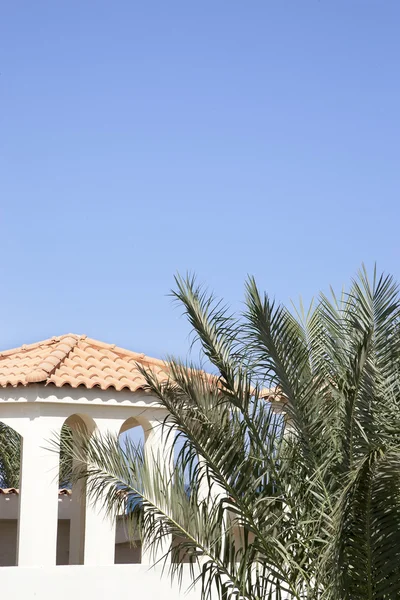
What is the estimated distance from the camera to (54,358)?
12281mm

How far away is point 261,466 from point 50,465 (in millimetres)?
4340

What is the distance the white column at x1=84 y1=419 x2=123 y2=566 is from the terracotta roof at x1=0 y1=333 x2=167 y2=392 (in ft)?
2.10

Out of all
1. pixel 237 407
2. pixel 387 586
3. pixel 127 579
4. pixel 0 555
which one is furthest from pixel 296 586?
pixel 0 555

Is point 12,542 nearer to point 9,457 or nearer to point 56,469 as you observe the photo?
point 9,457

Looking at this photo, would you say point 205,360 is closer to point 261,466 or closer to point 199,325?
point 199,325

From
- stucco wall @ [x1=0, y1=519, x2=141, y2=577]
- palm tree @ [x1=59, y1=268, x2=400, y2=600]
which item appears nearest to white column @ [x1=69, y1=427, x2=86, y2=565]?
stucco wall @ [x1=0, y1=519, x2=141, y2=577]

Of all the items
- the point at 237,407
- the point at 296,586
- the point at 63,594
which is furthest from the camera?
the point at 63,594

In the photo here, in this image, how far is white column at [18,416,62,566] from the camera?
1134 centimetres

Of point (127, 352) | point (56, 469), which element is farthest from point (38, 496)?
point (127, 352)

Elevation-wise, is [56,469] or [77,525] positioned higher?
[56,469]

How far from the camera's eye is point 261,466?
315 inches

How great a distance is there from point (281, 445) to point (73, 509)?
Result: 745 cm

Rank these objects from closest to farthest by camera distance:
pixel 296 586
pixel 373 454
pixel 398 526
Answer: pixel 373 454, pixel 398 526, pixel 296 586

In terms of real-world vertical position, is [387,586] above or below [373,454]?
below
